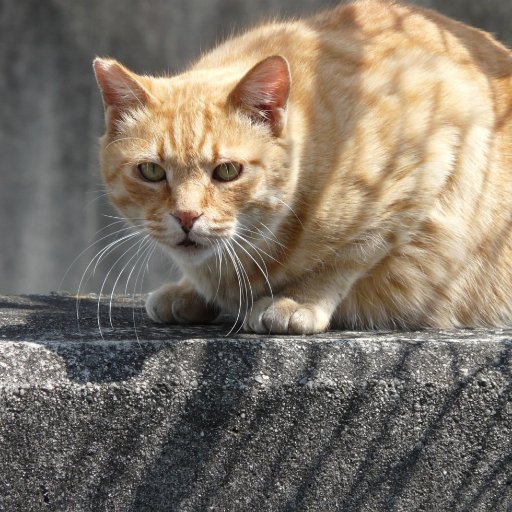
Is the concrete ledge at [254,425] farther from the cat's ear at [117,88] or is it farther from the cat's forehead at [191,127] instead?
the cat's ear at [117,88]

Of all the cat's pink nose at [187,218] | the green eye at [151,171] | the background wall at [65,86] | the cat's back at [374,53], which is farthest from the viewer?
the background wall at [65,86]

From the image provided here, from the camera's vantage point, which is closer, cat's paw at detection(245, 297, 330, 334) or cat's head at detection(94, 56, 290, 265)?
cat's head at detection(94, 56, 290, 265)

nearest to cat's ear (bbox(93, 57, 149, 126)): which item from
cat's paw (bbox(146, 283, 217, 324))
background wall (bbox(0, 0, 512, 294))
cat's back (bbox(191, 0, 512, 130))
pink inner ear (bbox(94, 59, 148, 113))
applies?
pink inner ear (bbox(94, 59, 148, 113))

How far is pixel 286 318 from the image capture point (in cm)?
228

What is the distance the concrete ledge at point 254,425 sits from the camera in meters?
1.87

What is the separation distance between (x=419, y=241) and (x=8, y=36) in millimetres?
4524

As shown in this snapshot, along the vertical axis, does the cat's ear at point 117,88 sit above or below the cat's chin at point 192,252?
above

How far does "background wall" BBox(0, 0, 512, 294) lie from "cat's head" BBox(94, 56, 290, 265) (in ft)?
12.6

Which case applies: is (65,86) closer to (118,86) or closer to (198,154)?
(118,86)

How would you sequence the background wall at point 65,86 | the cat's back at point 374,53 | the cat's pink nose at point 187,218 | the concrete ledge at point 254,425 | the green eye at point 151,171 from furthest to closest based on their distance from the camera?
the background wall at point 65,86 < the cat's back at point 374,53 < the green eye at point 151,171 < the cat's pink nose at point 187,218 < the concrete ledge at point 254,425

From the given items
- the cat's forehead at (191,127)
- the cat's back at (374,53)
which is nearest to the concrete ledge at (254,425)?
the cat's forehead at (191,127)

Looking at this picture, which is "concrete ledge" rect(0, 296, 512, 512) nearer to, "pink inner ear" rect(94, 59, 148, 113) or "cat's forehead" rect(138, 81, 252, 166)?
"cat's forehead" rect(138, 81, 252, 166)

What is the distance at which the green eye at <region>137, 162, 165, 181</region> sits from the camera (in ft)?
7.21

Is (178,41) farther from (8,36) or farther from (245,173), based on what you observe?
(245,173)
